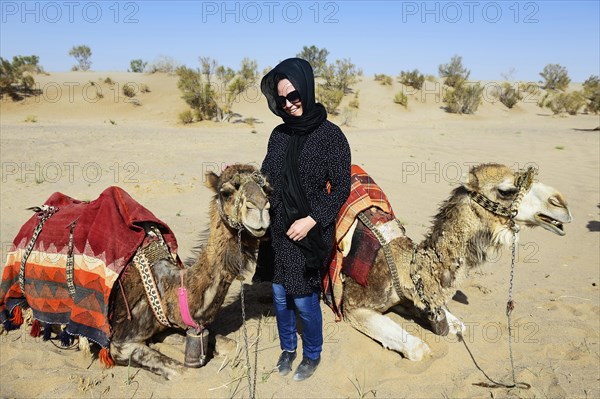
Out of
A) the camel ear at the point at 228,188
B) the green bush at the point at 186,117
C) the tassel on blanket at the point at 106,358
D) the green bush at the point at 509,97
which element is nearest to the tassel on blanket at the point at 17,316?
the tassel on blanket at the point at 106,358

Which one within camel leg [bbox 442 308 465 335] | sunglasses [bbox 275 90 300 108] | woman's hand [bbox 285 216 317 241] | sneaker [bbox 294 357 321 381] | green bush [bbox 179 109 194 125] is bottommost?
sneaker [bbox 294 357 321 381]

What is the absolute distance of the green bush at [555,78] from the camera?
44500mm

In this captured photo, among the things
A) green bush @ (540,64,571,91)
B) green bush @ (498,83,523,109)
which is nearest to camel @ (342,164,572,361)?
green bush @ (498,83,523,109)

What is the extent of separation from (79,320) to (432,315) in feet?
9.60

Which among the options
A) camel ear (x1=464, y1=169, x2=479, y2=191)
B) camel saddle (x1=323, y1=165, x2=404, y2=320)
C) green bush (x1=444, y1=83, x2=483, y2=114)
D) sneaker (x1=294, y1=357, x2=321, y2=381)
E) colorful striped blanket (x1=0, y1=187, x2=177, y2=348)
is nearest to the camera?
camel ear (x1=464, y1=169, x2=479, y2=191)

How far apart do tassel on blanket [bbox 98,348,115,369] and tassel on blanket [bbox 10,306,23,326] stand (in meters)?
1.12

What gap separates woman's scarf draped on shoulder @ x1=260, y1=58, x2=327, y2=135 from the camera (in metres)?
2.97

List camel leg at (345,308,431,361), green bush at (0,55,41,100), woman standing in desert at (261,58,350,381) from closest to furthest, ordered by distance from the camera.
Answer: woman standing in desert at (261,58,350,381)
camel leg at (345,308,431,361)
green bush at (0,55,41,100)

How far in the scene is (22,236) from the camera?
404cm

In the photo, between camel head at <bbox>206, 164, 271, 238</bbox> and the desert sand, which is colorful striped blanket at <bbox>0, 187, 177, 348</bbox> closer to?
the desert sand

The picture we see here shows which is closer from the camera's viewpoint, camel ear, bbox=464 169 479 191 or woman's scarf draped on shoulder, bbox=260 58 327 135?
woman's scarf draped on shoulder, bbox=260 58 327 135

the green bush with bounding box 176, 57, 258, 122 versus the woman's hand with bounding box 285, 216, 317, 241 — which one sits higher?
the green bush with bounding box 176, 57, 258, 122

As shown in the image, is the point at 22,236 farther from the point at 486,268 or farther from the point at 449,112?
the point at 449,112

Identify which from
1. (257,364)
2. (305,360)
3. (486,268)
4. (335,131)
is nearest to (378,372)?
(305,360)
